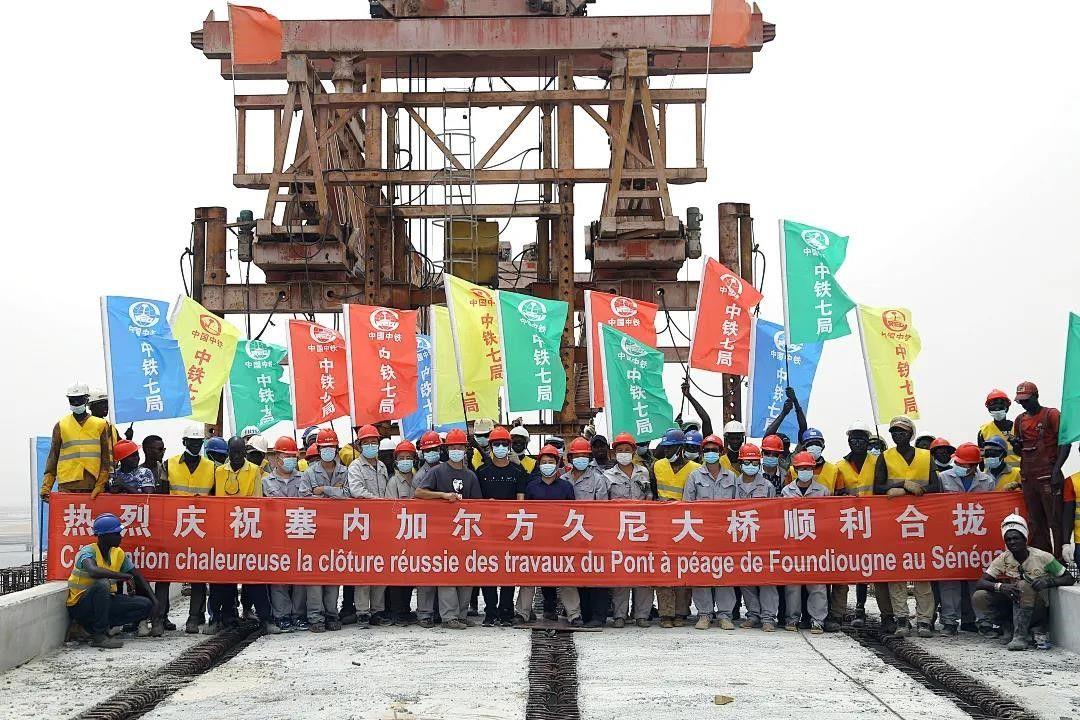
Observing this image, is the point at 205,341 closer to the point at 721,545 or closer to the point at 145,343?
the point at 145,343

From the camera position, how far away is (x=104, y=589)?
1080 cm

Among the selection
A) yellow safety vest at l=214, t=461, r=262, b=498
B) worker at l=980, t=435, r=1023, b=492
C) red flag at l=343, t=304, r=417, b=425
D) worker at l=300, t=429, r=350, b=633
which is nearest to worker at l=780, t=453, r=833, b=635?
worker at l=980, t=435, r=1023, b=492

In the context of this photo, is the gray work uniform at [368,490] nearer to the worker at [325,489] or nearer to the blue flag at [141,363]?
the worker at [325,489]

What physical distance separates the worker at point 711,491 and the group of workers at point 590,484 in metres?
0.01

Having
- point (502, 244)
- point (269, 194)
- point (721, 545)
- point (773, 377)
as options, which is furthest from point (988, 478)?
point (502, 244)

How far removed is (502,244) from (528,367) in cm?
1131

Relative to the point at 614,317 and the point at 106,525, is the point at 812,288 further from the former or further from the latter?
the point at 106,525

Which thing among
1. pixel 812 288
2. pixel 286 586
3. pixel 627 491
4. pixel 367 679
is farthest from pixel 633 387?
pixel 367 679

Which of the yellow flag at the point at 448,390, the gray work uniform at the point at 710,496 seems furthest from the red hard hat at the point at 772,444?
the yellow flag at the point at 448,390

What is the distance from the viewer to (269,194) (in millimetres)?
18766

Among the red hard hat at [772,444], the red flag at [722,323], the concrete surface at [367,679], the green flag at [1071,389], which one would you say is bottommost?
the concrete surface at [367,679]

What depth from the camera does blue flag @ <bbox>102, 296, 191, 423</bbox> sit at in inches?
543

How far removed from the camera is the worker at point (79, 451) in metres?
11.5

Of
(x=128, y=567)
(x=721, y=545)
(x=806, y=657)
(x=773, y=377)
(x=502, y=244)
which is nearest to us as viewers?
(x=806, y=657)
